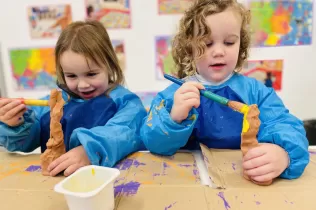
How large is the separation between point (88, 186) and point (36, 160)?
26 cm

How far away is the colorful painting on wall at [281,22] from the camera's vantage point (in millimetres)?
1135

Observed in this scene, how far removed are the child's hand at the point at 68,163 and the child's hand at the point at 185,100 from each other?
0.22 m

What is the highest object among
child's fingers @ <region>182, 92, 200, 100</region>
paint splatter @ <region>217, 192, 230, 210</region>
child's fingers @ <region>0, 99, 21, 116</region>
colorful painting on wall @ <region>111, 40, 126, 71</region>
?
colorful painting on wall @ <region>111, 40, 126, 71</region>

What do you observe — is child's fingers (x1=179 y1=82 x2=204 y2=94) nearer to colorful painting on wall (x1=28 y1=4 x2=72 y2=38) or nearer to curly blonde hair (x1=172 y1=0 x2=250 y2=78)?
curly blonde hair (x1=172 y1=0 x2=250 y2=78)

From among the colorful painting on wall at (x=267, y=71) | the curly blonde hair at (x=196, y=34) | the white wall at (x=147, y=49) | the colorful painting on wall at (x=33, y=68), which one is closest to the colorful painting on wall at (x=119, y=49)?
the white wall at (x=147, y=49)

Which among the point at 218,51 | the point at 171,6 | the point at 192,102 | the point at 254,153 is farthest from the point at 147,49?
the point at 254,153

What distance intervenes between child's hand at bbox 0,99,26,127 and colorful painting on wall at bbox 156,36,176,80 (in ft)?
2.16

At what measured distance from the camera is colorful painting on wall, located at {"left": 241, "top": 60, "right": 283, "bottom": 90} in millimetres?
1180

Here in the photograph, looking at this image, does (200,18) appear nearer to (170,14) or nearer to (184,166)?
(184,166)

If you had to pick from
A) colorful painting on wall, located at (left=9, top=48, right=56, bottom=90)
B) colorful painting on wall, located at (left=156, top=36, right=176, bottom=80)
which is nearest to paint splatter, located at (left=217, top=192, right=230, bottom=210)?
colorful painting on wall, located at (left=156, top=36, right=176, bottom=80)

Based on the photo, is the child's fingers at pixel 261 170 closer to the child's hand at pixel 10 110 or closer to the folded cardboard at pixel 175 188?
the folded cardboard at pixel 175 188

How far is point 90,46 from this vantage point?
0.73 metres

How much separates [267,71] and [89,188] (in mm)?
973

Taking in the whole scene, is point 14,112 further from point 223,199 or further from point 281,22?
point 281,22
